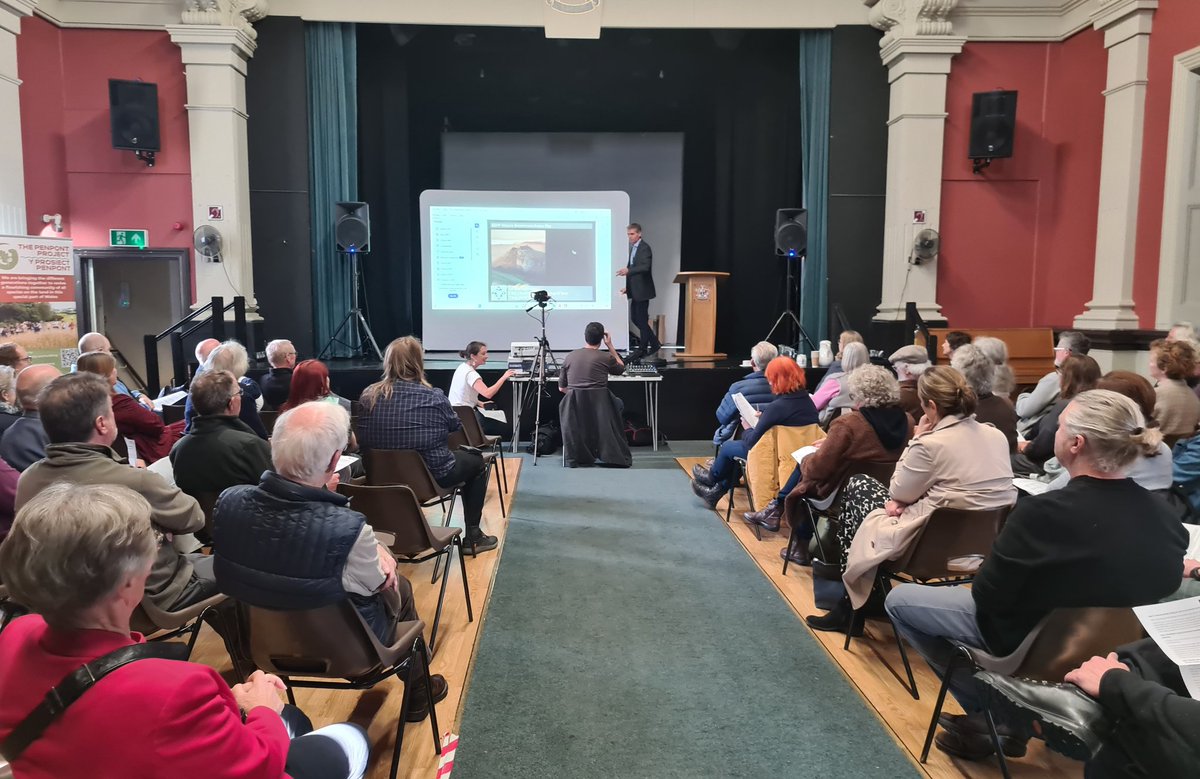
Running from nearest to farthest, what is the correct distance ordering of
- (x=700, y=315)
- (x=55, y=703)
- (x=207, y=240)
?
(x=55, y=703) < (x=207, y=240) < (x=700, y=315)

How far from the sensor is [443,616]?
10.3 ft

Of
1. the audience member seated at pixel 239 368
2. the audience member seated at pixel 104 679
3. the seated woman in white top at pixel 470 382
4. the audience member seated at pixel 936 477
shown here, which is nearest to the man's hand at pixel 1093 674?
the audience member seated at pixel 936 477

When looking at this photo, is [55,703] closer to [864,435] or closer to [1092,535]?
[1092,535]

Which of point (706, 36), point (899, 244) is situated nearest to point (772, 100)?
point (706, 36)

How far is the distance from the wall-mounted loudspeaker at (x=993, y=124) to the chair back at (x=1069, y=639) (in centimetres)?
660

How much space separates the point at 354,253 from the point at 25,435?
16.4 ft

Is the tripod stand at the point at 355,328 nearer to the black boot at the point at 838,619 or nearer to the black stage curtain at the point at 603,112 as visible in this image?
the black stage curtain at the point at 603,112

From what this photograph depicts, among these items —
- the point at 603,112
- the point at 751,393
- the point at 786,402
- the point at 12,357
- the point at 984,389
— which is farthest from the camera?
the point at 603,112

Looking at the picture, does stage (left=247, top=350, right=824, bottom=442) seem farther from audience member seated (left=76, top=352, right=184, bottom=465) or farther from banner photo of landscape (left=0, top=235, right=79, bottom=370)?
audience member seated (left=76, top=352, right=184, bottom=465)

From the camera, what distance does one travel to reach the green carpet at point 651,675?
215 centimetres

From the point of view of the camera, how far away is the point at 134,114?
268 inches

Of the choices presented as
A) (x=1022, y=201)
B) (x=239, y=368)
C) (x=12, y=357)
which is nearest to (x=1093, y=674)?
(x=239, y=368)

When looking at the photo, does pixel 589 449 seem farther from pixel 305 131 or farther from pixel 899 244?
pixel 305 131

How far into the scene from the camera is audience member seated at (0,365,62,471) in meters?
2.69
